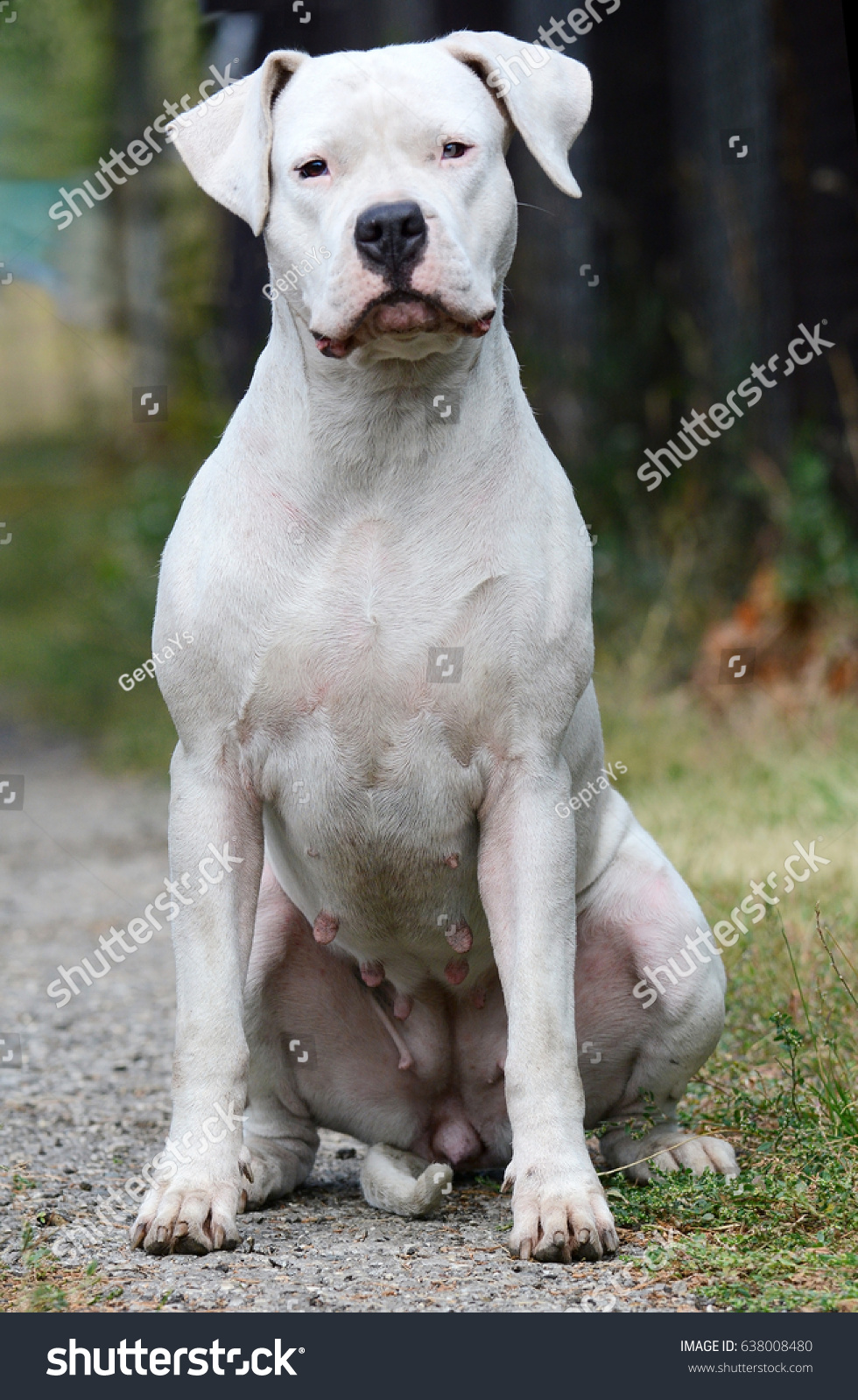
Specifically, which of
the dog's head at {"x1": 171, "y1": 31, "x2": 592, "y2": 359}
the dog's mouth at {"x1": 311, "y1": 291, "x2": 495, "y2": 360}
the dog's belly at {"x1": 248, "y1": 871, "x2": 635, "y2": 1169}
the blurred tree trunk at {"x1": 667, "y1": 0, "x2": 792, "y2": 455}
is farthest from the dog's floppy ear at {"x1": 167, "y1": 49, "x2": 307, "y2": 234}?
the blurred tree trunk at {"x1": 667, "y1": 0, "x2": 792, "y2": 455}

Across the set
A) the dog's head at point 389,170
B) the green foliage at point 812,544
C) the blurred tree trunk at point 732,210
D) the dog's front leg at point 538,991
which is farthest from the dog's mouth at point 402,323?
the blurred tree trunk at point 732,210

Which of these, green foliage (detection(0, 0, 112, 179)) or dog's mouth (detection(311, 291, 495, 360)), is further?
green foliage (detection(0, 0, 112, 179))

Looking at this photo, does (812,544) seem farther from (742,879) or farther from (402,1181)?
(402,1181)

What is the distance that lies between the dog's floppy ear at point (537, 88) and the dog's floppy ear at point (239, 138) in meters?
0.34

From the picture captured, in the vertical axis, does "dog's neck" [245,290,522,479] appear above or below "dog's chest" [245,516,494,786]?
above

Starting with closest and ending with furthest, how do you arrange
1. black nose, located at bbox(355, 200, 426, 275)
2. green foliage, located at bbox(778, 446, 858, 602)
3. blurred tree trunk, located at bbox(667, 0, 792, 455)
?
black nose, located at bbox(355, 200, 426, 275)
green foliage, located at bbox(778, 446, 858, 602)
blurred tree trunk, located at bbox(667, 0, 792, 455)

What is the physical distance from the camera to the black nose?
9.00 ft

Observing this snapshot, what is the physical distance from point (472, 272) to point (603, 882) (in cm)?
134

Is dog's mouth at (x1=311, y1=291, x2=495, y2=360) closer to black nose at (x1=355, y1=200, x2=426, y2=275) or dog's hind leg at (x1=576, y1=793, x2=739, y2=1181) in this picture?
black nose at (x1=355, y1=200, x2=426, y2=275)

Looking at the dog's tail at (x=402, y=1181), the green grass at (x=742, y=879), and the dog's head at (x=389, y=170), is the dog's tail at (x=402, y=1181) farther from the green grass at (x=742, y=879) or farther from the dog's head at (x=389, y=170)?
the dog's head at (x=389, y=170)

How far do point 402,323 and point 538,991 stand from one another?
123 centimetres

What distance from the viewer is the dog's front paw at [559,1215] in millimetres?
2797

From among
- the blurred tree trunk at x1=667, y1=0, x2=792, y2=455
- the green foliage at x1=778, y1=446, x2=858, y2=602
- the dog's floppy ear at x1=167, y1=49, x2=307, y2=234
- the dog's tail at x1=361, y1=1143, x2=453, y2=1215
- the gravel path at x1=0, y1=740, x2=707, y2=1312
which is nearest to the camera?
the gravel path at x1=0, y1=740, x2=707, y2=1312

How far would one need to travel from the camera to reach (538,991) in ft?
9.64
